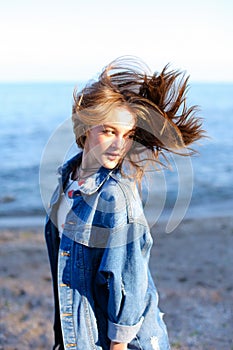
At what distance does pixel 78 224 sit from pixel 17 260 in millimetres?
4701

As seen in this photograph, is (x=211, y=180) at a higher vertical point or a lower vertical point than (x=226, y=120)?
higher

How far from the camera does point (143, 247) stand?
182 centimetres

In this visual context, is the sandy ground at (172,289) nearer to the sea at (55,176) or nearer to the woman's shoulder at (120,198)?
the sea at (55,176)

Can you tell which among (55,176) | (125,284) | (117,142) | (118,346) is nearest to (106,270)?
(125,284)

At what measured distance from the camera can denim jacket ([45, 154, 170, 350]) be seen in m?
1.78

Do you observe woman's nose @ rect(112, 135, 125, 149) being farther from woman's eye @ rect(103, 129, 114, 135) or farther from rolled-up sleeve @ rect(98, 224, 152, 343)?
rolled-up sleeve @ rect(98, 224, 152, 343)

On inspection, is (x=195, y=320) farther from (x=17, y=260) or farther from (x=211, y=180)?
(x=211, y=180)

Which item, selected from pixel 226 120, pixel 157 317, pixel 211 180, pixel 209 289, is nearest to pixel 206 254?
pixel 209 289

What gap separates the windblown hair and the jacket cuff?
62 cm

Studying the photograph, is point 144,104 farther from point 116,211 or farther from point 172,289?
point 172,289

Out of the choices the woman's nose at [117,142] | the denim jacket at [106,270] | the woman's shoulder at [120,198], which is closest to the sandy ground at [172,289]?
the denim jacket at [106,270]

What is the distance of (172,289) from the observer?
5.04 m

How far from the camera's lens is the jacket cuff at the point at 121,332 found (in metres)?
1.82

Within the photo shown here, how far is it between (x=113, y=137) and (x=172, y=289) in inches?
138
